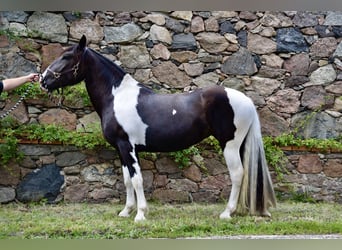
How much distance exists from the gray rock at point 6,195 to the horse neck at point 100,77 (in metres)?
1.49

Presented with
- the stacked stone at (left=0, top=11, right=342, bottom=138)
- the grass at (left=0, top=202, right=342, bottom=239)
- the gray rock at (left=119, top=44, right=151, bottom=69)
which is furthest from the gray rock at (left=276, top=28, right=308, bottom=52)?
the grass at (left=0, top=202, right=342, bottom=239)

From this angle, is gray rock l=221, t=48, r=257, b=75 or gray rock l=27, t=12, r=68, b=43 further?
gray rock l=221, t=48, r=257, b=75

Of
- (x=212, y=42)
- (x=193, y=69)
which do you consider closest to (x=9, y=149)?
(x=193, y=69)

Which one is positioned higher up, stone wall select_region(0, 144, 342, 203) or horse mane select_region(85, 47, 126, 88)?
horse mane select_region(85, 47, 126, 88)

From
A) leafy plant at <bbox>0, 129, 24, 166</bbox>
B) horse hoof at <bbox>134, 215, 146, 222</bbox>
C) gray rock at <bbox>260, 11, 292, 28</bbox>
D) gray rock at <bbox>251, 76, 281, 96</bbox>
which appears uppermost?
gray rock at <bbox>260, 11, 292, 28</bbox>

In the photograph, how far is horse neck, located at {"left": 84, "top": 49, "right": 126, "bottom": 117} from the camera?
3.85 m

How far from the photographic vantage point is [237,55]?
4.95 m

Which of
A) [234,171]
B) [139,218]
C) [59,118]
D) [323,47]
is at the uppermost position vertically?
[323,47]

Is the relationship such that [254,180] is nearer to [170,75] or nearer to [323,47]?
[170,75]

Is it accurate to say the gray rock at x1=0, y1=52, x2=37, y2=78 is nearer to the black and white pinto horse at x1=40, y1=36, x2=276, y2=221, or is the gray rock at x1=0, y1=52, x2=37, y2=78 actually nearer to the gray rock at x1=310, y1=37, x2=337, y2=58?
the black and white pinto horse at x1=40, y1=36, x2=276, y2=221

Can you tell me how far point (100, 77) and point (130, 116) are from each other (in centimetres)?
50

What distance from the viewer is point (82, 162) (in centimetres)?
467

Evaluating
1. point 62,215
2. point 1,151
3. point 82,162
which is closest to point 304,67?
point 82,162

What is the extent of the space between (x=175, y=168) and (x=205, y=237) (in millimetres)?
1797
